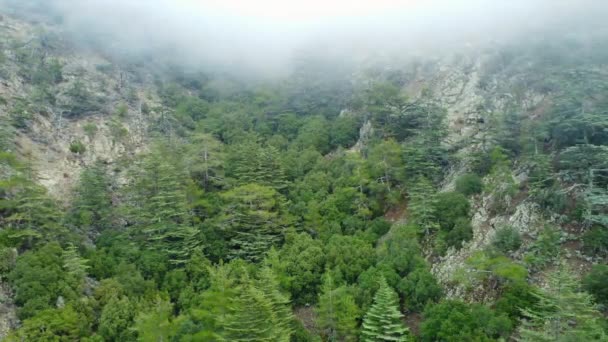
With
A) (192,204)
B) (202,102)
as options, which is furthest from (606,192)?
(202,102)

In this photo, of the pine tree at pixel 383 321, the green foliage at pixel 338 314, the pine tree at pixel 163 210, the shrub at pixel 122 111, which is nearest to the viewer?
the pine tree at pixel 383 321

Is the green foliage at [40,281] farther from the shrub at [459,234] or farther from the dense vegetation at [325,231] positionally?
the shrub at [459,234]

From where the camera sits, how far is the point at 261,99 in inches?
2953

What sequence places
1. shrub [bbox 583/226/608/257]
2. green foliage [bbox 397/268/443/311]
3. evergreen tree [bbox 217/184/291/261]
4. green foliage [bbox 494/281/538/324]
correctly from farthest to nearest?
evergreen tree [bbox 217/184/291/261] → green foliage [bbox 397/268/443/311] → shrub [bbox 583/226/608/257] → green foliage [bbox 494/281/538/324]

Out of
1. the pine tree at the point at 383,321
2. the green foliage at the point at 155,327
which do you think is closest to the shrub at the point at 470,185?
the pine tree at the point at 383,321

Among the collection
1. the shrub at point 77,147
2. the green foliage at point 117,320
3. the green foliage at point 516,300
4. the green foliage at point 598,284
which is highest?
the shrub at point 77,147

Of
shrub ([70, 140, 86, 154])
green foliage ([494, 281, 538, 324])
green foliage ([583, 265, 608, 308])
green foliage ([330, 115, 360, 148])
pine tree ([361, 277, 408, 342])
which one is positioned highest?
green foliage ([330, 115, 360, 148])

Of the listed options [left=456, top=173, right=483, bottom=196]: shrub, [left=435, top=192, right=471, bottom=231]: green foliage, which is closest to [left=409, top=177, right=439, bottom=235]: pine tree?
[left=435, top=192, right=471, bottom=231]: green foliage

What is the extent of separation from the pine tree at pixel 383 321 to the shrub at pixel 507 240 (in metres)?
8.61

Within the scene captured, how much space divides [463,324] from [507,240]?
25.5 feet

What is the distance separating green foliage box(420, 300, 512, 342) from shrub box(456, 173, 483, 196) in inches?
460

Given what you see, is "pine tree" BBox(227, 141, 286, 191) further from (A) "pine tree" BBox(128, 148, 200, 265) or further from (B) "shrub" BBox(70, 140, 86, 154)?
(B) "shrub" BBox(70, 140, 86, 154)

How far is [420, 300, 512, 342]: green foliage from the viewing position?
29.5m

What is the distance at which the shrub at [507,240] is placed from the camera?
34.8m
